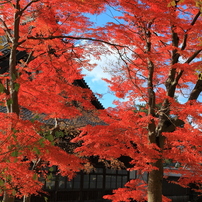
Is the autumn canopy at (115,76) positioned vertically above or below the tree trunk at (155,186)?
above

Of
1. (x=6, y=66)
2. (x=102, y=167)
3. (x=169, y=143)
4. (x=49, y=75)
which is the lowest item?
(x=102, y=167)

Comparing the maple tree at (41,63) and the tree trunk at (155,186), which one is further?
the tree trunk at (155,186)

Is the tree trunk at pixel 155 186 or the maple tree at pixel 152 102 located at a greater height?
the maple tree at pixel 152 102

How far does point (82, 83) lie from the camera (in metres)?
15.7

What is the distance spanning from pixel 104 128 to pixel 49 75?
2440mm

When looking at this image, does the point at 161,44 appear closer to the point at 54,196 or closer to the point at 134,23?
the point at 134,23

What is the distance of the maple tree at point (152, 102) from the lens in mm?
8719

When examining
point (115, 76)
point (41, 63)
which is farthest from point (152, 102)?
point (41, 63)

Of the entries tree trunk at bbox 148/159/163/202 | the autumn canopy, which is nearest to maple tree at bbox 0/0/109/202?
the autumn canopy

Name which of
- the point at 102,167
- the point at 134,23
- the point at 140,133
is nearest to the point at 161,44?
the point at 134,23

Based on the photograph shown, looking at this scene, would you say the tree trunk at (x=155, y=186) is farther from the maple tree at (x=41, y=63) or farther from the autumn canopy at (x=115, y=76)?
the maple tree at (x=41, y=63)

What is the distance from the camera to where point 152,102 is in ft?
33.0

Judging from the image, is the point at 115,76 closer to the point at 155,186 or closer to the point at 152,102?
the point at 152,102

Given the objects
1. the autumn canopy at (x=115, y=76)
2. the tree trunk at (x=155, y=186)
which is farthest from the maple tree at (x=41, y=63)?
the tree trunk at (x=155, y=186)
